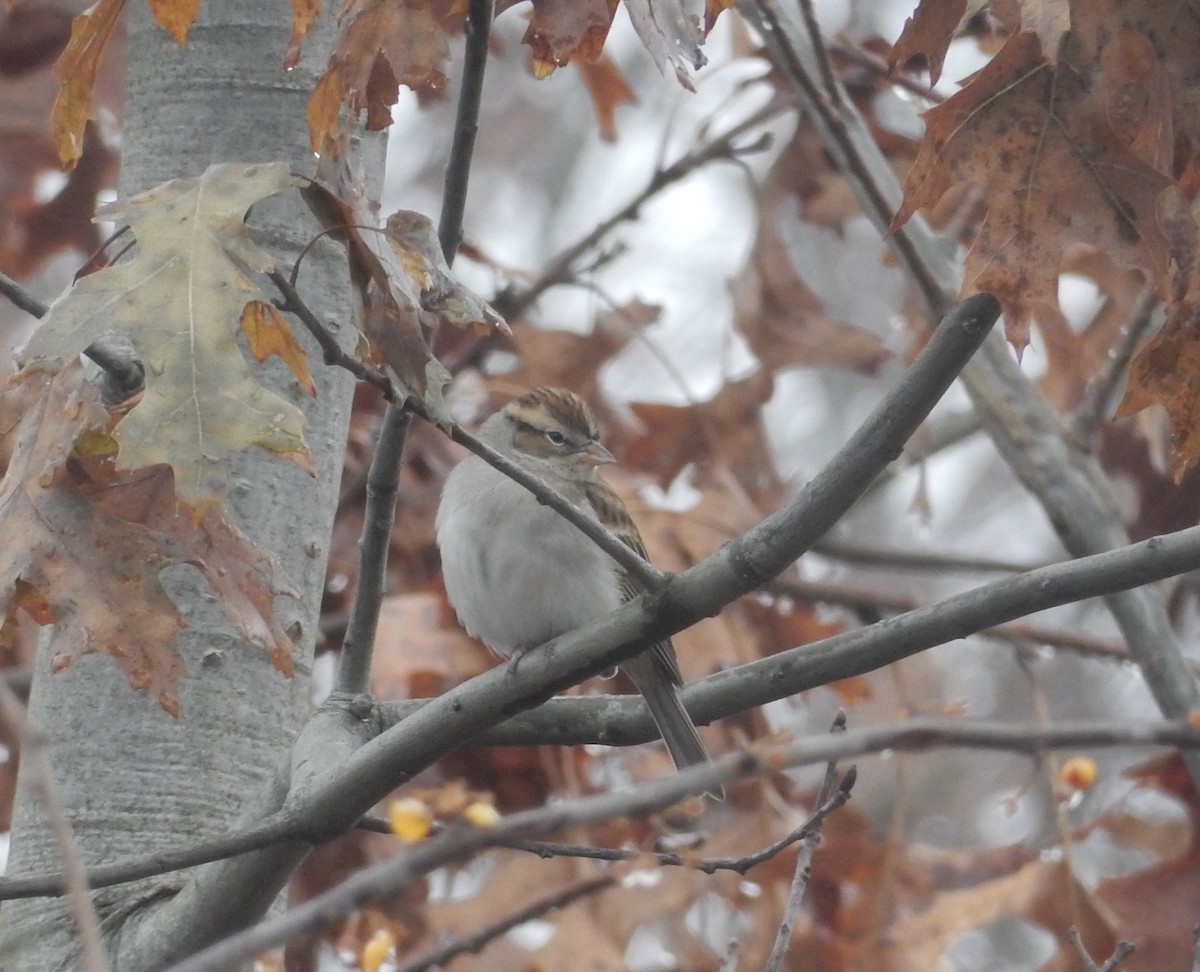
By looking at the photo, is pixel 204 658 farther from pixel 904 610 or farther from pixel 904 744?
pixel 904 610

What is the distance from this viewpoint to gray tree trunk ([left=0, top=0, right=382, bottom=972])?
9.12ft

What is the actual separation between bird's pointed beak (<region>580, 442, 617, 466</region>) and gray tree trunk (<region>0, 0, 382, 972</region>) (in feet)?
3.96

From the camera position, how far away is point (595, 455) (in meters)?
4.33

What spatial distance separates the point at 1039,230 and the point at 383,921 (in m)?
2.64

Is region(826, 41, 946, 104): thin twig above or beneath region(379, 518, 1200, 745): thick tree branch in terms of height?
above

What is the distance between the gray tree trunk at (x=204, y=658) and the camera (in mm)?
2779

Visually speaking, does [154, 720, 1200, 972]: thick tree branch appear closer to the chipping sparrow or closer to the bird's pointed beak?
the chipping sparrow

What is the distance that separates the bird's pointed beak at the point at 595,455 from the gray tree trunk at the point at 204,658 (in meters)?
1.21

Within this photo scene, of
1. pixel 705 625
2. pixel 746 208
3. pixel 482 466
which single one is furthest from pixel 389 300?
pixel 746 208

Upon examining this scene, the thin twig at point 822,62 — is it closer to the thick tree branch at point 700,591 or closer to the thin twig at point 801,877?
the thick tree branch at point 700,591

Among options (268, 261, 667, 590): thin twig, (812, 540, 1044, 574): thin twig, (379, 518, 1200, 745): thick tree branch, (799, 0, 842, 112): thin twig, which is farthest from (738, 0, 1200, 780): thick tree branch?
(268, 261, 667, 590): thin twig

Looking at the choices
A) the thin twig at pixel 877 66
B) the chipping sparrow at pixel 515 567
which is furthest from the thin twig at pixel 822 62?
the chipping sparrow at pixel 515 567

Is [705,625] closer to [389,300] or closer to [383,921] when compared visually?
[383,921]

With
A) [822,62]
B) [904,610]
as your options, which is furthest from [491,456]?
[904,610]
